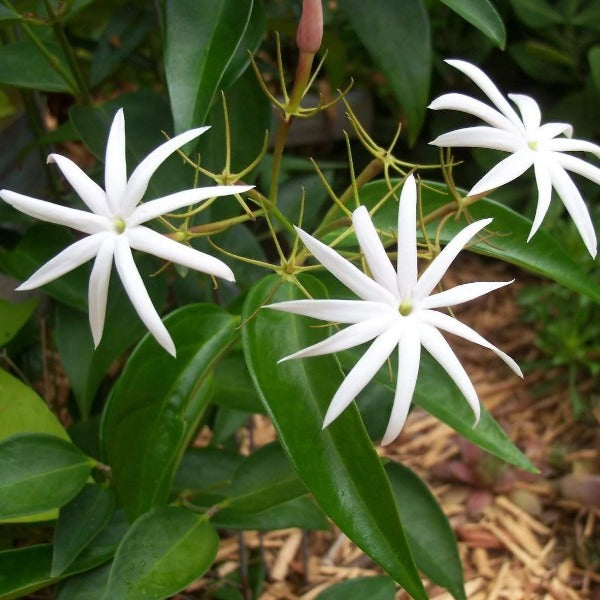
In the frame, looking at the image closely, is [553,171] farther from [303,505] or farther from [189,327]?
[303,505]

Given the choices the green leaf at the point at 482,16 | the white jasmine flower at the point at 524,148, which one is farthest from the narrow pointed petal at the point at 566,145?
the green leaf at the point at 482,16

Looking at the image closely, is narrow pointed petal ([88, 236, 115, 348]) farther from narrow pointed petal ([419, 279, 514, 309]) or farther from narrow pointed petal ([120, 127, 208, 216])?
narrow pointed petal ([419, 279, 514, 309])

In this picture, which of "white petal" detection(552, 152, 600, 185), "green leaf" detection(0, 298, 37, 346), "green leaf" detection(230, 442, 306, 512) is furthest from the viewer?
"green leaf" detection(0, 298, 37, 346)

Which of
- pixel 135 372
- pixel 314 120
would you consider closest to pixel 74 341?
pixel 135 372

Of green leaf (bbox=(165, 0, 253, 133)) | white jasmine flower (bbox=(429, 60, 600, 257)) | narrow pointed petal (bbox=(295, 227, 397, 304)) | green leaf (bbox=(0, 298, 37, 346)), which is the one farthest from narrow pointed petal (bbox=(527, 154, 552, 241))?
green leaf (bbox=(0, 298, 37, 346))

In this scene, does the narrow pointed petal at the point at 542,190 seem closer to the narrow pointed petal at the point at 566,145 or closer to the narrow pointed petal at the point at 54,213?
the narrow pointed petal at the point at 566,145

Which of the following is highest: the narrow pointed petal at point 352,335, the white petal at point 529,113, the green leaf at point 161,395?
the white petal at point 529,113

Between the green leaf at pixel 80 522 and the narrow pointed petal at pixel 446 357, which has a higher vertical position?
the narrow pointed petal at pixel 446 357
